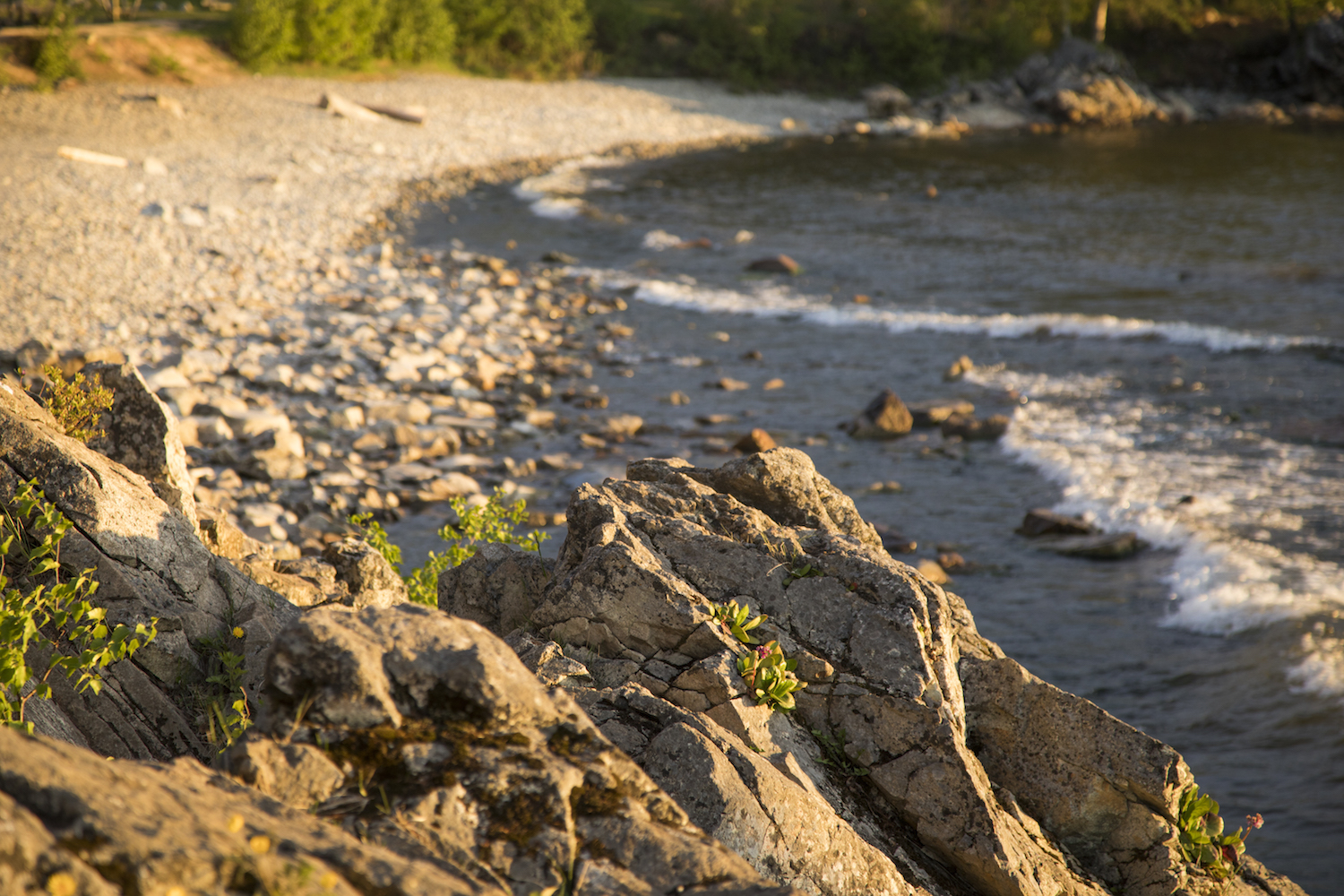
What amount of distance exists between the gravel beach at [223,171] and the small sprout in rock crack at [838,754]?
12370 mm

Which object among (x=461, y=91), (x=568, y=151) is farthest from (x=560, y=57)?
(x=568, y=151)

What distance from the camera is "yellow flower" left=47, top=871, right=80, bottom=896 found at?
177cm

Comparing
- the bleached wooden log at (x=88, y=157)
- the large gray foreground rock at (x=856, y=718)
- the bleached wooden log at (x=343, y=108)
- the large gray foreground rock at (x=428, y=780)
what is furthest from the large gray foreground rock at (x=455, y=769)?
the bleached wooden log at (x=343, y=108)

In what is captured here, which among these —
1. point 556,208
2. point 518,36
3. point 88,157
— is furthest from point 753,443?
point 518,36

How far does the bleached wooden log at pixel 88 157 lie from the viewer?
23766 millimetres

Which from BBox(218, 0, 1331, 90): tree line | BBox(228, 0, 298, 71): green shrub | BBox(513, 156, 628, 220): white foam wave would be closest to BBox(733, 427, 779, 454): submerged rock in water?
BBox(513, 156, 628, 220): white foam wave

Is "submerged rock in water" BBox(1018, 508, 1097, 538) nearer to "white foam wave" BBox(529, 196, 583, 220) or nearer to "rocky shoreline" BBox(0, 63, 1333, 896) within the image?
"rocky shoreline" BBox(0, 63, 1333, 896)

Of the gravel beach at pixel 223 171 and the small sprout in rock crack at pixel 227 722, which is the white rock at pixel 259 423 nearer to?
the gravel beach at pixel 223 171

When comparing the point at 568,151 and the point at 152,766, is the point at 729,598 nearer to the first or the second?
the point at 152,766

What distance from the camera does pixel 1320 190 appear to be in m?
33.1

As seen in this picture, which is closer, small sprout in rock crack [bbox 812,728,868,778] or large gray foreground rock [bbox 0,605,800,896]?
large gray foreground rock [bbox 0,605,800,896]

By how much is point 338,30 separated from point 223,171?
22.7 m

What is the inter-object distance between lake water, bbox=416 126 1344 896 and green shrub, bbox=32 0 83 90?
16.2 metres

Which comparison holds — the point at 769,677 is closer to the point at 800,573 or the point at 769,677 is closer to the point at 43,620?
the point at 800,573
